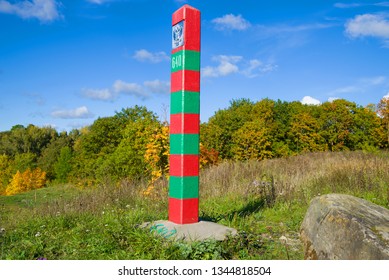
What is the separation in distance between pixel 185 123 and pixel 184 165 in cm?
61

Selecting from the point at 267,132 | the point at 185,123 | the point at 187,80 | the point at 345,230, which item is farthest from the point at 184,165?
the point at 267,132

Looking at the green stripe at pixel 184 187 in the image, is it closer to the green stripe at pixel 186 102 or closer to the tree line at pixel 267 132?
the green stripe at pixel 186 102

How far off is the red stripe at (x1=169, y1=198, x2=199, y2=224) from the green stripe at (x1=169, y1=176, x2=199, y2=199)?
7cm

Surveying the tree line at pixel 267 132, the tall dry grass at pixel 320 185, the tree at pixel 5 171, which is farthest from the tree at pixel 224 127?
the tree at pixel 5 171

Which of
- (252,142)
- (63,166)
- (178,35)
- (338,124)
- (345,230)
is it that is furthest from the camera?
(63,166)

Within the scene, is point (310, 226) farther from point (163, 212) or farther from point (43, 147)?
point (43, 147)

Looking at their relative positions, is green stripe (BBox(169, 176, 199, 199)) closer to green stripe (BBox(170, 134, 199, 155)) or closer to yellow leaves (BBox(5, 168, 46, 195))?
green stripe (BBox(170, 134, 199, 155))

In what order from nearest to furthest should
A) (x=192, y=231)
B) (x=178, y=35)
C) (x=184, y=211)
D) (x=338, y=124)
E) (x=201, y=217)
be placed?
(x=192, y=231)
(x=184, y=211)
(x=178, y=35)
(x=201, y=217)
(x=338, y=124)

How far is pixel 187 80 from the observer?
214 inches

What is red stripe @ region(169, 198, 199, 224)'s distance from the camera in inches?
213

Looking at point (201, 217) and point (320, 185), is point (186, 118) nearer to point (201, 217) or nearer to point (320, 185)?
point (201, 217)

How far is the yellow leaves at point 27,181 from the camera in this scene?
3941cm
